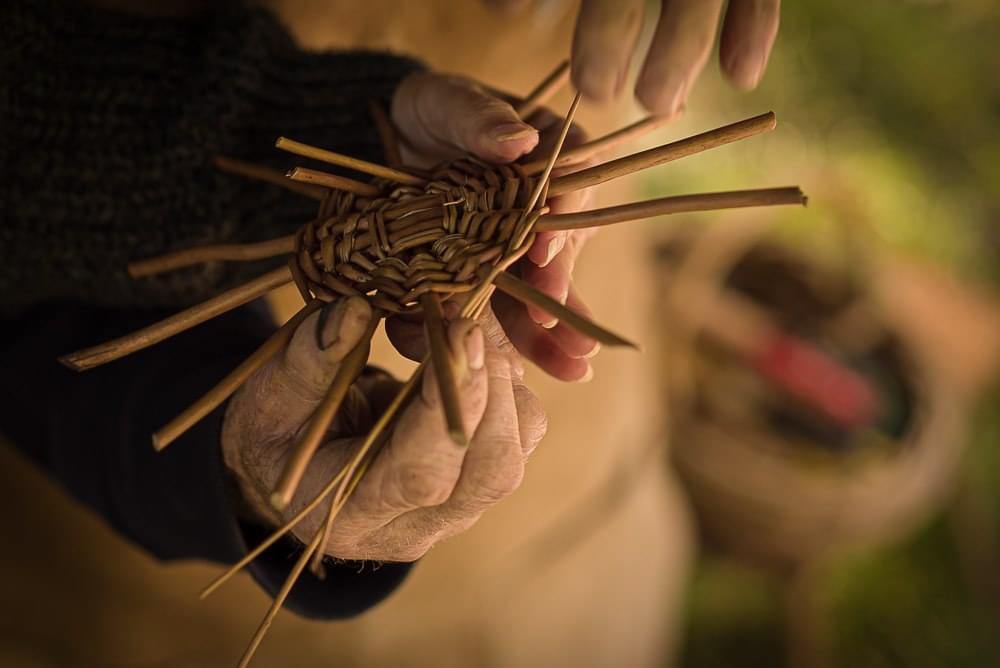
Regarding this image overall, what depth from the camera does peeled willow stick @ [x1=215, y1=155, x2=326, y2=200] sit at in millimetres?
382

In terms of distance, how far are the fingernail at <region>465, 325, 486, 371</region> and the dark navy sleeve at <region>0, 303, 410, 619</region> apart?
154 mm

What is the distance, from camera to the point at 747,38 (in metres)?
0.40

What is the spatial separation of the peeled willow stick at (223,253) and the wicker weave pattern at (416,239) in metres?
0.02

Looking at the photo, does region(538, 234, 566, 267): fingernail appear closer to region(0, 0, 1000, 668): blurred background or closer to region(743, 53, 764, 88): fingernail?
region(743, 53, 764, 88): fingernail

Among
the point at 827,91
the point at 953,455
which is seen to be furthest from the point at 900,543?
the point at 827,91

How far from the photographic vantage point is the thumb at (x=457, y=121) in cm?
34

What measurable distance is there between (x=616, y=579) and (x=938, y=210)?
35.3 inches

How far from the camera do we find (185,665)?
0.67 m

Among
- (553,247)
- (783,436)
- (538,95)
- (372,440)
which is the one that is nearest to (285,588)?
(372,440)

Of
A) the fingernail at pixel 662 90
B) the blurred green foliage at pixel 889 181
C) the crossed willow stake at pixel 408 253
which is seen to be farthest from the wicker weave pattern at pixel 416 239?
the blurred green foliage at pixel 889 181

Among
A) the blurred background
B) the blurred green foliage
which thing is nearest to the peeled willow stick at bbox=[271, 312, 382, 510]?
the blurred background

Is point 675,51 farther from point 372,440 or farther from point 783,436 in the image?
point 783,436

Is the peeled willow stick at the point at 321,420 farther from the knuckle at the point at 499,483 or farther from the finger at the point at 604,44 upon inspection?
the finger at the point at 604,44

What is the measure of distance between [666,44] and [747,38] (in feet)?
0.15
